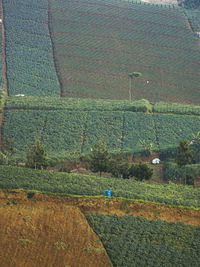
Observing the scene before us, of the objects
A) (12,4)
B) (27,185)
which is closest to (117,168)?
(27,185)

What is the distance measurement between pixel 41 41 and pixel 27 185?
50817 mm

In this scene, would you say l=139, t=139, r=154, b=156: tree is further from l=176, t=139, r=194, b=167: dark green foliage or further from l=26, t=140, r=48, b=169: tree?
l=26, t=140, r=48, b=169: tree

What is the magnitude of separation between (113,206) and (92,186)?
3563 millimetres

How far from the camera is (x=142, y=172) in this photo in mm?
46875

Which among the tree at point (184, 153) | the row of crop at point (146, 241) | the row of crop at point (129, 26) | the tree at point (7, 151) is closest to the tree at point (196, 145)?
the tree at point (184, 153)

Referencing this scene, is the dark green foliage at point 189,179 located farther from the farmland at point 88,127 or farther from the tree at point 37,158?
the tree at point 37,158

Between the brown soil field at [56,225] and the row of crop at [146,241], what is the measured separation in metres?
0.77

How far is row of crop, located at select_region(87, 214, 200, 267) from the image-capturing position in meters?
34.0

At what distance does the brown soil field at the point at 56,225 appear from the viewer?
33.3 meters

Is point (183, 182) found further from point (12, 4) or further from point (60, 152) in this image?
point (12, 4)

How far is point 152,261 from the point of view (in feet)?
111

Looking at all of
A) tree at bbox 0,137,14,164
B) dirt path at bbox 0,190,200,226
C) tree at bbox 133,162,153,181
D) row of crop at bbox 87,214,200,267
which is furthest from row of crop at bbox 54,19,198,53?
row of crop at bbox 87,214,200,267

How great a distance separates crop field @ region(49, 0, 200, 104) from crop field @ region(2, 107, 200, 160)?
9.65 metres

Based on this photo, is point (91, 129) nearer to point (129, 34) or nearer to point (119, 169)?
point (119, 169)
